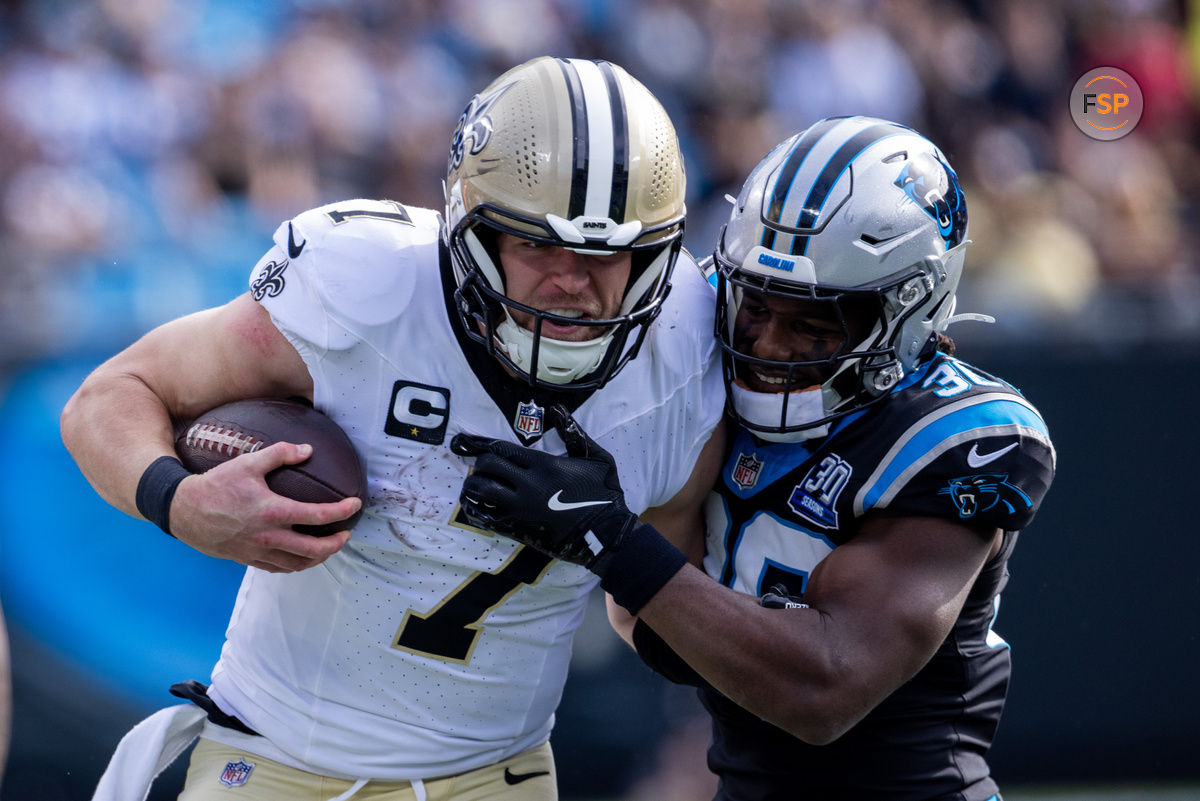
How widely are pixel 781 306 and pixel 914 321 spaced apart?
11.1 inches

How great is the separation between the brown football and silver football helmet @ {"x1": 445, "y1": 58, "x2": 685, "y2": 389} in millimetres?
327

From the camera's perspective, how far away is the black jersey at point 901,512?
7.89 feet

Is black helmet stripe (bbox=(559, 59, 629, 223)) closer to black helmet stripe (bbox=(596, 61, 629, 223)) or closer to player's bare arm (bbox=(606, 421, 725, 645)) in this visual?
black helmet stripe (bbox=(596, 61, 629, 223))

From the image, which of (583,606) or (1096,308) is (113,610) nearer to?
(583,606)

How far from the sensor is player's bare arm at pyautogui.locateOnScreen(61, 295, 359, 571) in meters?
2.13

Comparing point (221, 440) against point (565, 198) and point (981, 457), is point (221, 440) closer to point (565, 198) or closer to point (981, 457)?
point (565, 198)

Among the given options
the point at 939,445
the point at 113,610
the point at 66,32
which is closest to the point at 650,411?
the point at 939,445

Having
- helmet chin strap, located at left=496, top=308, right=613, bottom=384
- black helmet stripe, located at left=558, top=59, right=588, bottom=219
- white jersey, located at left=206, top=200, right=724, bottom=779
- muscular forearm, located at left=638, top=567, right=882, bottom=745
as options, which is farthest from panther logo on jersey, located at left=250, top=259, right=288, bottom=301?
muscular forearm, located at left=638, top=567, right=882, bottom=745

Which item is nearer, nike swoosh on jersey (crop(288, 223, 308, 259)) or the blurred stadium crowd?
nike swoosh on jersey (crop(288, 223, 308, 259))

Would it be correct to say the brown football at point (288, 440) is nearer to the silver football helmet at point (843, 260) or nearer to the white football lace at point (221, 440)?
the white football lace at point (221, 440)

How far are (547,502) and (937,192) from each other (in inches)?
40.2

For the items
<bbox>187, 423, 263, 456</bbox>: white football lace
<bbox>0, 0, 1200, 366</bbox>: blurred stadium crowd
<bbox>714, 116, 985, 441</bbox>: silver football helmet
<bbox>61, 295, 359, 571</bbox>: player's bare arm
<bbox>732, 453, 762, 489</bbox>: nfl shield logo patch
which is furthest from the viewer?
<bbox>0, 0, 1200, 366</bbox>: blurred stadium crowd

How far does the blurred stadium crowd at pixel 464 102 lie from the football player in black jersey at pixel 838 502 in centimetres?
239

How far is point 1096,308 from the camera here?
16.3 feet
